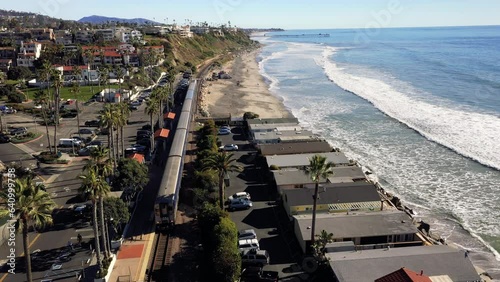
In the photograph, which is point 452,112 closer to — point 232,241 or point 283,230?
point 283,230

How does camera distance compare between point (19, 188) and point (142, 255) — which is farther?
point (142, 255)

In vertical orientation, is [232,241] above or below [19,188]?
below

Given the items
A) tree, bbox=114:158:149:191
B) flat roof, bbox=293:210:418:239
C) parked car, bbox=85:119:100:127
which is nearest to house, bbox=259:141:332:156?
tree, bbox=114:158:149:191

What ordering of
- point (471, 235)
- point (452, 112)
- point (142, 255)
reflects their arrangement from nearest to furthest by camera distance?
point (142, 255) < point (471, 235) < point (452, 112)

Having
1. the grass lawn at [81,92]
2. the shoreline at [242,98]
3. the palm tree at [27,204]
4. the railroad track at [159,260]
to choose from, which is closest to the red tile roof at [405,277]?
the railroad track at [159,260]

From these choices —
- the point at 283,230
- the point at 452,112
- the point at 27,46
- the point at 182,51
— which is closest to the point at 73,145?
the point at 283,230

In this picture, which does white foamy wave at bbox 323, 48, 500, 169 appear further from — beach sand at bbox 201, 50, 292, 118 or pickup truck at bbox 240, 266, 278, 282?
pickup truck at bbox 240, 266, 278, 282
